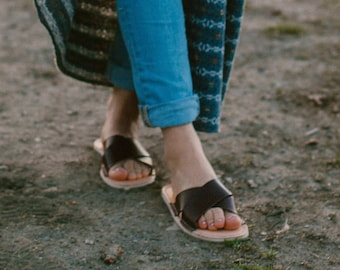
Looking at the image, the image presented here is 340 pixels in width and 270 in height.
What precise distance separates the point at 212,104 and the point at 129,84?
30cm

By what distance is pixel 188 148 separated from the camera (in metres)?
1.82

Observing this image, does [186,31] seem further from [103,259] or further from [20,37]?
[20,37]

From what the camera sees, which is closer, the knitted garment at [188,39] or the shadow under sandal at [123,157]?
the knitted garment at [188,39]

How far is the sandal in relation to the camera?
2037 mm

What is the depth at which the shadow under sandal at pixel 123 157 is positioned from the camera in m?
2.04

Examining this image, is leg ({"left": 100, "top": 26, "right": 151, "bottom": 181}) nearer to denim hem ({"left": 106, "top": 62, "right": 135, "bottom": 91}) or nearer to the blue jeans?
denim hem ({"left": 106, "top": 62, "right": 135, "bottom": 91})

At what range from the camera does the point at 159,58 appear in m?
1.71

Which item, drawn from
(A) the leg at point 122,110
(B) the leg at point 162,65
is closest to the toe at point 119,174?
(A) the leg at point 122,110

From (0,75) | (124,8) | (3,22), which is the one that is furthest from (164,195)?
(3,22)

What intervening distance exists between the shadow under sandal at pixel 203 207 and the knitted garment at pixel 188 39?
19 cm

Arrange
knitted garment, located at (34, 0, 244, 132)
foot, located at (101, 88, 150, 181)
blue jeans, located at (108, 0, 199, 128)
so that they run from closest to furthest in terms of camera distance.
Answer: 1. blue jeans, located at (108, 0, 199, 128)
2. knitted garment, located at (34, 0, 244, 132)
3. foot, located at (101, 88, 150, 181)

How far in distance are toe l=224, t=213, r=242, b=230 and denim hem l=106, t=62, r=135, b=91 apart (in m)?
0.51

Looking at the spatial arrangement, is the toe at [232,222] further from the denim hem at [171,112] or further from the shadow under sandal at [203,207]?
the denim hem at [171,112]

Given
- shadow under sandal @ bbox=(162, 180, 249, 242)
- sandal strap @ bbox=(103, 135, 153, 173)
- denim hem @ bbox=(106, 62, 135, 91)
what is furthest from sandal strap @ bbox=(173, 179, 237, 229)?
denim hem @ bbox=(106, 62, 135, 91)
